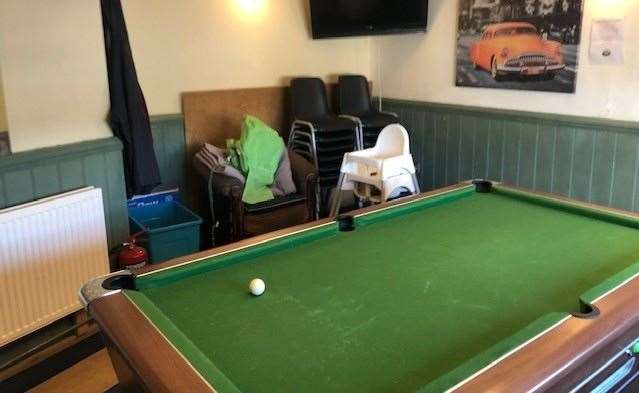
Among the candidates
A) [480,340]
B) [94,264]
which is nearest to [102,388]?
[94,264]

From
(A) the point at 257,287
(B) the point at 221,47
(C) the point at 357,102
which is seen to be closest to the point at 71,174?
(B) the point at 221,47

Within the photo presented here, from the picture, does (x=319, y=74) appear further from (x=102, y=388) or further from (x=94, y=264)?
(x=102, y=388)

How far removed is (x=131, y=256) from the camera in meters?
3.06

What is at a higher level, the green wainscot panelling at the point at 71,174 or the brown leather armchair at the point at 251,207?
the green wainscot panelling at the point at 71,174

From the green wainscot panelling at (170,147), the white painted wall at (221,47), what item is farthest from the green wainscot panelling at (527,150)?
the green wainscot panelling at (170,147)

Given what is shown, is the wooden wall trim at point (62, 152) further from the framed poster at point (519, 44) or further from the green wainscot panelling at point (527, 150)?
the framed poster at point (519, 44)

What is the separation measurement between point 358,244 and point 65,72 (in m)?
1.84

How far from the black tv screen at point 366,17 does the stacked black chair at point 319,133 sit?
0.44 metres

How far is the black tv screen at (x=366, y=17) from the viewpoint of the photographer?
4.07 meters

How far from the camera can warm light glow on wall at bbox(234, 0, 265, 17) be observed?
13.1ft

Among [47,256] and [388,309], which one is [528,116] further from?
[47,256]

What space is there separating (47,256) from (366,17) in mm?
2805

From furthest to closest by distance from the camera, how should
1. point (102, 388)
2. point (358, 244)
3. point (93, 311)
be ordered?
point (102, 388), point (358, 244), point (93, 311)

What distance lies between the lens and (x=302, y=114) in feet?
14.0
